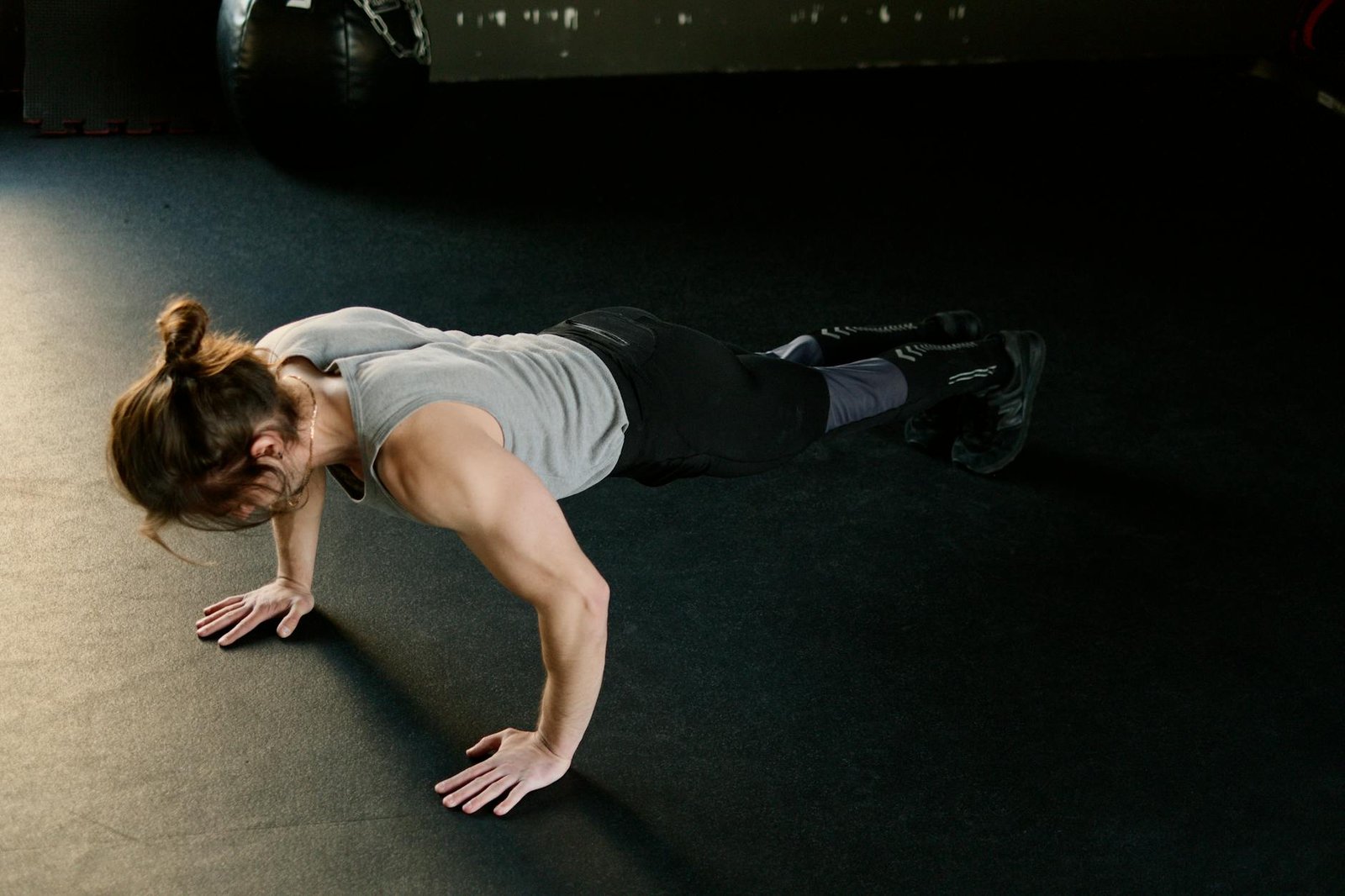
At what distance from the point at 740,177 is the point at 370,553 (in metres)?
2.16

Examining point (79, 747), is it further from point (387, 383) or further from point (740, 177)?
point (740, 177)

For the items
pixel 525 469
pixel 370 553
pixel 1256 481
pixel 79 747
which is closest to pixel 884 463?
pixel 1256 481

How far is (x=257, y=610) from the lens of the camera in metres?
2.10

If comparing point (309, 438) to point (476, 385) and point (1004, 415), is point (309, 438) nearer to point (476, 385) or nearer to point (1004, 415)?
point (476, 385)

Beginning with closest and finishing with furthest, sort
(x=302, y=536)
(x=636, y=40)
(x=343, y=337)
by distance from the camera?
(x=343, y=337)
(x=302, y=536)
(x=636, y=40)

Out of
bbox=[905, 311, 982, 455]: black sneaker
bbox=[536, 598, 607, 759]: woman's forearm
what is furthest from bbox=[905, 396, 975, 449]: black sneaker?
bbox=[536, 598, 607, 759]: woman's forearm

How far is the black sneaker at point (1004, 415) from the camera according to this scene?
8.14 ft

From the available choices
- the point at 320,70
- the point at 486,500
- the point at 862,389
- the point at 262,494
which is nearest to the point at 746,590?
the point at 862,389

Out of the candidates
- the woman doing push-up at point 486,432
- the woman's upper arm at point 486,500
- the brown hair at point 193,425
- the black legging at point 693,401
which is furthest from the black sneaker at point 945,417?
the brown hair at point 193,425

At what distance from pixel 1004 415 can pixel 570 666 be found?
4.02 ft

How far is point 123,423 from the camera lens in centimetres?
143

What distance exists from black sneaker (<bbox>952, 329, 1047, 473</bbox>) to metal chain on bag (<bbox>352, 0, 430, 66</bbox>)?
2.13 metres

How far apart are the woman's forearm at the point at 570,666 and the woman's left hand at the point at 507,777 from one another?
0.02 metres

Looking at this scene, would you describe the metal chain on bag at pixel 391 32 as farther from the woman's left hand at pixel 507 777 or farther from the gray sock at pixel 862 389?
the woman's left hand at pixel 507 777
